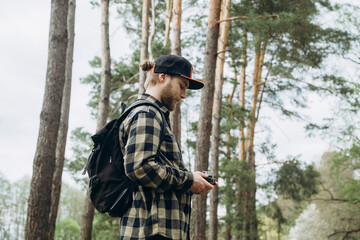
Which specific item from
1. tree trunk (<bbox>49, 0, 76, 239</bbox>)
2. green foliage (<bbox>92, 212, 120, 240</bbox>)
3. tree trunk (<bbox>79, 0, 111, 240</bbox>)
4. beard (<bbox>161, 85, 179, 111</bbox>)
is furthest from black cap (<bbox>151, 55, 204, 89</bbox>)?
green foliage (<bbox>92, 212, 120, 240</bbox>)

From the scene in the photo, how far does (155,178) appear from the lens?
6.64ft

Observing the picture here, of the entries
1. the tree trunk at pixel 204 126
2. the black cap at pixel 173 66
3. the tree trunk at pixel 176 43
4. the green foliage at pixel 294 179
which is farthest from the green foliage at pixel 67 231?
the black cap at pixel 173 66

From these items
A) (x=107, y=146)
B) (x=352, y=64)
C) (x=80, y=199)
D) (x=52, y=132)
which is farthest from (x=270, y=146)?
(x=80, y=199)

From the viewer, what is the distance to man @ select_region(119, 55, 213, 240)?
6.66ft

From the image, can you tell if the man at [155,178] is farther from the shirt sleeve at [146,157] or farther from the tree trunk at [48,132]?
the tree trunk at [48,132]

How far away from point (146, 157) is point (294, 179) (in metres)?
17.1

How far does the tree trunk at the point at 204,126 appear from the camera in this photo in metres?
8.48

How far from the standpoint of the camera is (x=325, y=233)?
20.1 metres

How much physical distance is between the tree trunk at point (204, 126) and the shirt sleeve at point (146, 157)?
6.32 meters

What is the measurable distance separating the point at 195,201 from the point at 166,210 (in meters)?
6.70

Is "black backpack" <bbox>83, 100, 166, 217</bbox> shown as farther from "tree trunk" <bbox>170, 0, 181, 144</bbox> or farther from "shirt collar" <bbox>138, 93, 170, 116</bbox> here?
"tree trunk" <bbox>170, 0, 181, 144</bbox>

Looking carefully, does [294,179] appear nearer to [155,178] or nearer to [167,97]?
[167,97]

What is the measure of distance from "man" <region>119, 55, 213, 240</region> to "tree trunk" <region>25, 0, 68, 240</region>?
12.0 ft

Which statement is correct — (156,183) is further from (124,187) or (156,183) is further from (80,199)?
(80,199)
